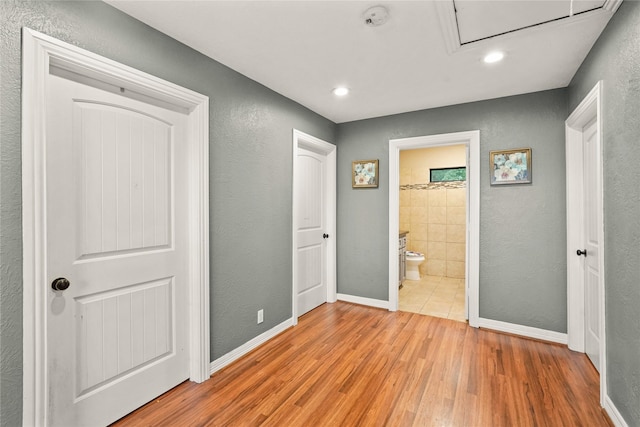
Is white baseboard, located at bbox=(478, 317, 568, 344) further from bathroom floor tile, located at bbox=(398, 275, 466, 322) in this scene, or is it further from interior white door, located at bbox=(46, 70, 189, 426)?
interior white door, located at bbox=(46, 70, 189, 426)

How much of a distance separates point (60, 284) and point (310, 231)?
8.07 feet

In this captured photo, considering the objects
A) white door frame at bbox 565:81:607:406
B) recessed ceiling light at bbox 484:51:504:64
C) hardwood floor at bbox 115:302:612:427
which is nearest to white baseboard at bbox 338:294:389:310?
hardwood floor at bbox 115:302:612:427

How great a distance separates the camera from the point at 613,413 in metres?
1.73

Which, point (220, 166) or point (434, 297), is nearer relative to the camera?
point (220, 166)

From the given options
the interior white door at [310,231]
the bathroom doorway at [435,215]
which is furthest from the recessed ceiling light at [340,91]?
the bathroom doorway at [435,215]

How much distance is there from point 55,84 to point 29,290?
1020 mm

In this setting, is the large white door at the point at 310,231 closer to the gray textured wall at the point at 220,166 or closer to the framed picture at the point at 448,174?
the gray textured wall at the point at 220,166

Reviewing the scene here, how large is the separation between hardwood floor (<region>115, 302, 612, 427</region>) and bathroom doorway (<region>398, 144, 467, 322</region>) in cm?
207

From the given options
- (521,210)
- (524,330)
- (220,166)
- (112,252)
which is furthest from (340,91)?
(524,330)

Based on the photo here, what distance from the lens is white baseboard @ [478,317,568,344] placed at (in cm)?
279

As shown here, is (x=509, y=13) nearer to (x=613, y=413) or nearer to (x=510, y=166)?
(x=510, y=166)

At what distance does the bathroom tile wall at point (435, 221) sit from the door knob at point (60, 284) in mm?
5110

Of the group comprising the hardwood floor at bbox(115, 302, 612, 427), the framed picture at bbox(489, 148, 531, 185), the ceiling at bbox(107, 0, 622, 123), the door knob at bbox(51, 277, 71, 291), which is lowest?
the hardwood floor at bbox(115, 302, 612, 427)

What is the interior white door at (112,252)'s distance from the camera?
1516 millimetres
